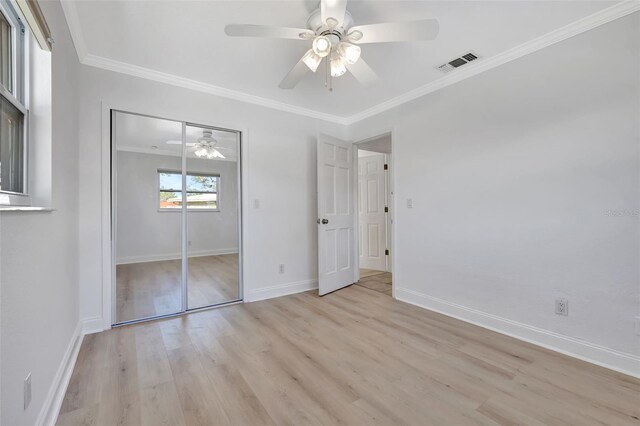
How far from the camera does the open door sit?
345 centimetres

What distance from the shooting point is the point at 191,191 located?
3018 millimetres

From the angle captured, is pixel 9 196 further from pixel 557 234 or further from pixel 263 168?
pixel 557 234

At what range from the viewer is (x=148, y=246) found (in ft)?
9.43

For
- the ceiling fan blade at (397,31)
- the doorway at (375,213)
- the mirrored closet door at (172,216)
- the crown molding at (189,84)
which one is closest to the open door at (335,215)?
the crown molding at (189,84)

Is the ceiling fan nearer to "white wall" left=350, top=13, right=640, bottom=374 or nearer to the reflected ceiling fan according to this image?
"white wall" left=350, top=13, right=640, bottom=374

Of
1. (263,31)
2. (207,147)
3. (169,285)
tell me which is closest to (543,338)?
(263,31)

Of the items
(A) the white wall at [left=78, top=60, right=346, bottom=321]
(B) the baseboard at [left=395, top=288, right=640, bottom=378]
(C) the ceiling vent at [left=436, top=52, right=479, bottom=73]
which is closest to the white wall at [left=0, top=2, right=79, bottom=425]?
(A) the white wall at [left=78, top=60, right=346, bottom=321]

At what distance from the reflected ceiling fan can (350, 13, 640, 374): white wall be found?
236 cm

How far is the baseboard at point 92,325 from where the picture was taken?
7.71 ft

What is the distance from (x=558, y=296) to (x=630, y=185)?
0.91 meters

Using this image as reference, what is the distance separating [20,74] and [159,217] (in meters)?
1.77

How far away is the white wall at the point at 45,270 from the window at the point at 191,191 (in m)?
0.74

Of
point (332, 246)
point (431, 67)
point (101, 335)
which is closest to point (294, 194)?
point (332, 246)

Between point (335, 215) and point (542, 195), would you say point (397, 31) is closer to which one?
point (542, 195)
